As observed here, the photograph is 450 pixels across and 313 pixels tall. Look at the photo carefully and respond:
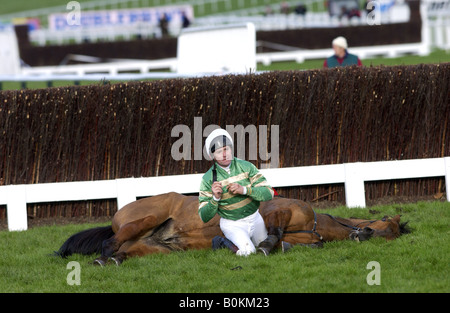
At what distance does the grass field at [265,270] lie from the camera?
513 cm

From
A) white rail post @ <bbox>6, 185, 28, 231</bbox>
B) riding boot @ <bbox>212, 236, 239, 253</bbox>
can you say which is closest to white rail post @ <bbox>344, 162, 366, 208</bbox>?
riding boot @ <bbox>212, 236, 239, 253</bbox>

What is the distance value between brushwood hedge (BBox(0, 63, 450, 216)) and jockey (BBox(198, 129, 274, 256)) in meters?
2.57

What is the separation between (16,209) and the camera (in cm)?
830

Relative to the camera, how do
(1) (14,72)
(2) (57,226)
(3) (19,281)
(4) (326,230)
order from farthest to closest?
(1) (14,72)
(2) (57,226)
(4) (326,230)
(3) (19,281)

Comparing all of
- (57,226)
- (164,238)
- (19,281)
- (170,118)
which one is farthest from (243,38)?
(19,281)

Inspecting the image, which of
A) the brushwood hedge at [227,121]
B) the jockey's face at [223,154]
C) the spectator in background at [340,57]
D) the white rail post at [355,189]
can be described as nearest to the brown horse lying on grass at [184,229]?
the jockey's face at [223,154]

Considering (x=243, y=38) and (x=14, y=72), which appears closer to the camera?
(x=243, y=38)

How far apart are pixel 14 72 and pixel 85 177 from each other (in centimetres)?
1632

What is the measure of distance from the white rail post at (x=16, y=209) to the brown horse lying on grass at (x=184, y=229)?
74.5 inches

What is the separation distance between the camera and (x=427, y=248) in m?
5.88

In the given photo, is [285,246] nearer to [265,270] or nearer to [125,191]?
[265,270]

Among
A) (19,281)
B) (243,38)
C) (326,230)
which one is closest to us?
(19,281)

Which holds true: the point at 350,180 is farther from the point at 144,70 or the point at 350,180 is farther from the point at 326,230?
the point at 144,70

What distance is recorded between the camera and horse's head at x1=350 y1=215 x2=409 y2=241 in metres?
6.32
